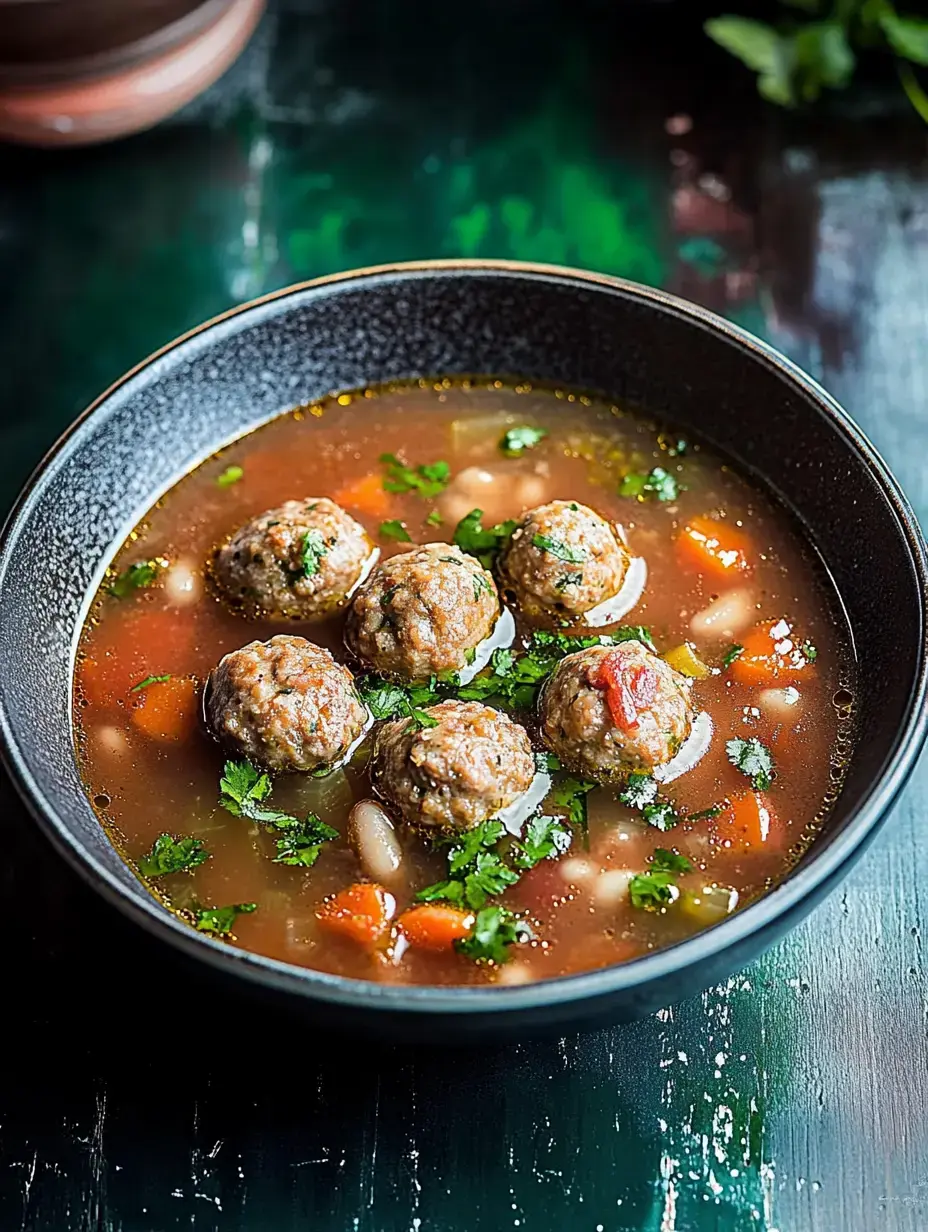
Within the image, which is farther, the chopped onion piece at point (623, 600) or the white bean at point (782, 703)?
the chopped onion piece at point (623, 600)

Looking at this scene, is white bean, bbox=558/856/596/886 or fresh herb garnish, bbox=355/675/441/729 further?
fresh herb garnish, bbox=355/675/441/729

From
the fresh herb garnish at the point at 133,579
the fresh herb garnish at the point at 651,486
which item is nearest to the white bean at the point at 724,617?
the fresh herb garnish at the point at 651,486

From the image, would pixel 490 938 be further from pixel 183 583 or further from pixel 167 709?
pixel 183 583

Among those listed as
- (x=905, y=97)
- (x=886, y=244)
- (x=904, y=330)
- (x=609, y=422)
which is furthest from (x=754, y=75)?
(x=609, y=422)

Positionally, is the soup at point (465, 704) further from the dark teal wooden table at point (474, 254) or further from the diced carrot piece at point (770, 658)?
the dark teal wooden table at point (474, 254)

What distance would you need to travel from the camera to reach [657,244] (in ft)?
20.0

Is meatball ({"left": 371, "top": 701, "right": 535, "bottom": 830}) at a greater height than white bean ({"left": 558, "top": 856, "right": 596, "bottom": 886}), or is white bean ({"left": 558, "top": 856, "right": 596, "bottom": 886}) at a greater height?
meatball ({"left": 371, "top": 701, "right": 535, "bottom": 830})

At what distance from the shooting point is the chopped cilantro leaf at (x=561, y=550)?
14.0ft

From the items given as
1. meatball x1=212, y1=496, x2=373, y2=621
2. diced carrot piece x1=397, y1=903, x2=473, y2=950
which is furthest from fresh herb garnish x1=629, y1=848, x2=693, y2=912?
meatball x1=212, y1=496, x2=373, y2=621

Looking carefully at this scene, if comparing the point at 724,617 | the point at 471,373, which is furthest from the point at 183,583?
the point at 724,617

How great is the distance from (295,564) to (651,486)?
1.19 m

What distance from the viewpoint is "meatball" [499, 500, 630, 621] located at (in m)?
4.27

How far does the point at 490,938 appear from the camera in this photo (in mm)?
3672

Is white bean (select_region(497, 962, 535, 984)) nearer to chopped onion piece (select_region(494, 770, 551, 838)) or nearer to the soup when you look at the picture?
the soup
